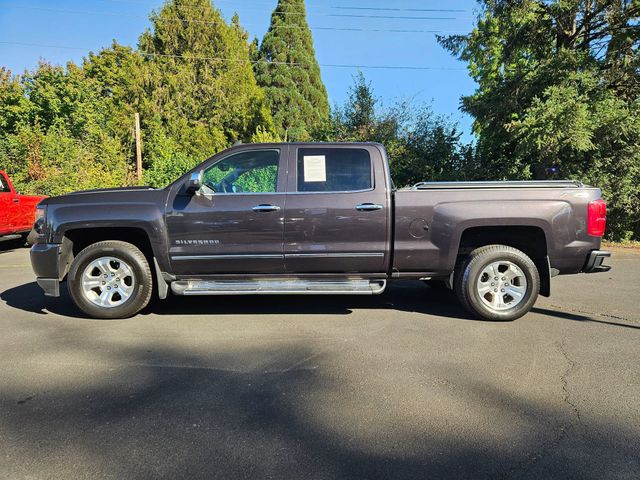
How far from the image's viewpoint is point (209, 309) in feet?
18.0

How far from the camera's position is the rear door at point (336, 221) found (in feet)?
15.8

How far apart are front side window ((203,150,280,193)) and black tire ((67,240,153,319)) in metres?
1.14

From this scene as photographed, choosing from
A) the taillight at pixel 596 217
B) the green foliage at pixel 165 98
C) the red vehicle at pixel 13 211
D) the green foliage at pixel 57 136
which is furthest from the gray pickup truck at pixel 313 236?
the green foliage at pixel 165 98

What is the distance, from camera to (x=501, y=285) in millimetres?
4969

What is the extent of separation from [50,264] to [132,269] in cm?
90

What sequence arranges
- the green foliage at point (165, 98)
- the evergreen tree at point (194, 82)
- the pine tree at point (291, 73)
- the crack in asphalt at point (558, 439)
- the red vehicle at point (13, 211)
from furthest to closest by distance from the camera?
1. the pine tree at point (291, 73)
2. the evergreen tree at point (194, 82)
3. the green foliage at point (165, 98)
4. the red vehicle at point (13, 211)
5. the crack in asphalt at point (558, 439)

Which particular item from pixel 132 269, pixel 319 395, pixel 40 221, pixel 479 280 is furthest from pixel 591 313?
pixel 40 221

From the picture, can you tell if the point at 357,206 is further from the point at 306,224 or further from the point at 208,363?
the point at 208,363

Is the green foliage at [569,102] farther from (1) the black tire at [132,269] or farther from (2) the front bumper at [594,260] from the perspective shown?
(1) the black tire at [132,269]

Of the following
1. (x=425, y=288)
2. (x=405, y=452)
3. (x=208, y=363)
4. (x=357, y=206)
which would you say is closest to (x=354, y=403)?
(x=405, y=452)

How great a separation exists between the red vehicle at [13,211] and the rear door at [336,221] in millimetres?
8022

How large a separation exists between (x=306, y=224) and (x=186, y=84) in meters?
21.8

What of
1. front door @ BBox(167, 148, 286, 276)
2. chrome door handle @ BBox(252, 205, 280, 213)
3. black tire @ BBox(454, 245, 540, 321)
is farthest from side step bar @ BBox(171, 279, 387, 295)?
black tire @ BBox(454, 245, 540, 321)

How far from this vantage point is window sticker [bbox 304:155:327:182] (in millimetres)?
4984
